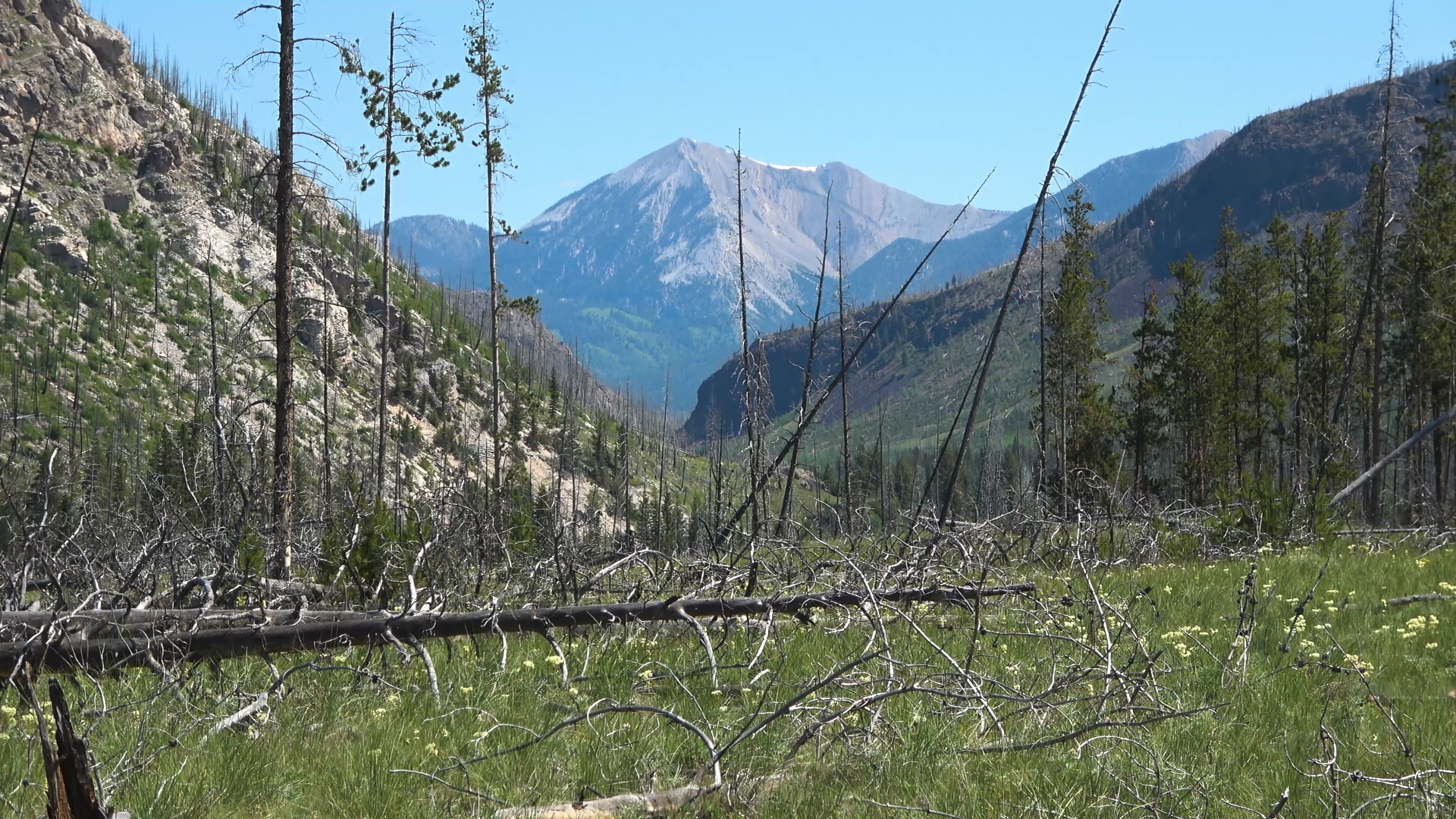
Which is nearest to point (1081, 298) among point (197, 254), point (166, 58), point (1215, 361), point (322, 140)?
point (1215, 361)

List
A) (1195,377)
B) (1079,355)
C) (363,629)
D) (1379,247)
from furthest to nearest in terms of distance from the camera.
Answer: (1195,377), (1079,355), (1379,247), (363,629)

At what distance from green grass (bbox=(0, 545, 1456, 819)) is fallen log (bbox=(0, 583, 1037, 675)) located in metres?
0.20

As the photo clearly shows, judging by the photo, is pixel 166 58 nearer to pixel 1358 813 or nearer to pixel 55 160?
pixel 55 160

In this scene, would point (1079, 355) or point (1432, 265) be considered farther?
point (1079, 355)

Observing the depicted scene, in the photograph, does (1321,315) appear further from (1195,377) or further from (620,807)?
(620,807)

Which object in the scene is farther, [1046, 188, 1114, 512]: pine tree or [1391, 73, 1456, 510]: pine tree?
[1046, 188, 1114, 512]: pine tree

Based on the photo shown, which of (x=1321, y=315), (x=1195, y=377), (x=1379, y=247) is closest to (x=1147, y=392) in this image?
(x=1195, y=377)

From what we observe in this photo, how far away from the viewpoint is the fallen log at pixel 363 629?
5.18 meters

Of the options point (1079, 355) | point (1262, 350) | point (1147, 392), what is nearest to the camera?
point (1079, 355)

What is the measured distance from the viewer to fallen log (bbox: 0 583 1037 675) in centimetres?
518

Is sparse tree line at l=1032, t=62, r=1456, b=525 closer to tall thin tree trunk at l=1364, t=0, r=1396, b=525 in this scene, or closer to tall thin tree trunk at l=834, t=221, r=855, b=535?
tall thin tree trunk at l=1364, t=0, r=1396, b=525

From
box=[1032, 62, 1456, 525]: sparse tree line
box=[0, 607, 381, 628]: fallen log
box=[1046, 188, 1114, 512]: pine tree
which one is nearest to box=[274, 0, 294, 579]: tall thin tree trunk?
box=[0, 607, 381, 628]: fallen log

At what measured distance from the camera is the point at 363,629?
18.3 ft

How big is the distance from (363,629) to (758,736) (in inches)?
102
